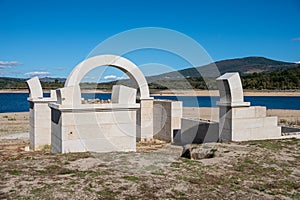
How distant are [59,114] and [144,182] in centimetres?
484

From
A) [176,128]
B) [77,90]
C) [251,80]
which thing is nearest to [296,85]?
[251,80]

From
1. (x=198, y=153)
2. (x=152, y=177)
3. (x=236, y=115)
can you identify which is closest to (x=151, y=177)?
(x=152, y=177)

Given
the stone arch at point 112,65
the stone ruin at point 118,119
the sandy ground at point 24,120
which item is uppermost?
the stone arch at point 112,65

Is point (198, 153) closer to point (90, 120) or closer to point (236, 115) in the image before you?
point (236, 115)

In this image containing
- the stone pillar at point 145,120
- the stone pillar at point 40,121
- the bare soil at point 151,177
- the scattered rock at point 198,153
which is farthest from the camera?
the stone pillar at point 145,120

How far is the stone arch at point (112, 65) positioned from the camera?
11.9m

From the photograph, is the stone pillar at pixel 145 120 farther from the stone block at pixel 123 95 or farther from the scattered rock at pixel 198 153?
the scattered rock at pixel 198 153

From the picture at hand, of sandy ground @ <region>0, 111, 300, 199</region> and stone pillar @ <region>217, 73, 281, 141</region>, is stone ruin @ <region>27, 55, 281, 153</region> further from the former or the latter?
sandy ground @ <region>0, 111, 300, 199</region>

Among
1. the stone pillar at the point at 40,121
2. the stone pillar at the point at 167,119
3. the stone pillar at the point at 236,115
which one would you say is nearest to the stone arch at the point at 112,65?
the stone pillar at the point at 167,119

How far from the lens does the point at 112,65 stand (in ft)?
47.6

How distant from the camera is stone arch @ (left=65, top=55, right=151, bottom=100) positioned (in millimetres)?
11859

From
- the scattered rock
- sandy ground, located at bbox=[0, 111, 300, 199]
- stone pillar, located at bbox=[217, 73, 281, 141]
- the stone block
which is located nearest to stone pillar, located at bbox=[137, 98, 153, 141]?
stone pillar, located at bbox=[217, 73, 281, 141]

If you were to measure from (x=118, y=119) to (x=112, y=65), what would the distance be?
461cm

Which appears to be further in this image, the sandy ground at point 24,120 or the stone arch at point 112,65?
the sandy ground at point 24,120
